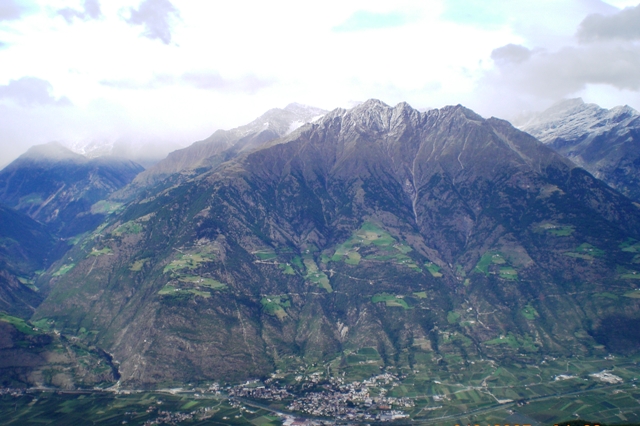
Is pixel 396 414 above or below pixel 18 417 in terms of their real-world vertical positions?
below

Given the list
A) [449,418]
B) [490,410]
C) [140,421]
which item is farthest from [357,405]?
[140,421]

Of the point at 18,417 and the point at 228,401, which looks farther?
the point at 228,401

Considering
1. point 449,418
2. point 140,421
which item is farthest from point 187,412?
point 449,418

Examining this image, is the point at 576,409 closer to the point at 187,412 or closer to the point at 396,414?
the point at 396,414

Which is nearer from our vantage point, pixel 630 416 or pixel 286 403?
pixel 630 416

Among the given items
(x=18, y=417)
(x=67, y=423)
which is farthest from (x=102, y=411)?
(x=18, y=417)

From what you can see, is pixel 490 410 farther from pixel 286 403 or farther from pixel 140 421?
pixel 140 421

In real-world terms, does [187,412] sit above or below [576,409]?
above

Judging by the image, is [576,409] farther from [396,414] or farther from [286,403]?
[286,403]
